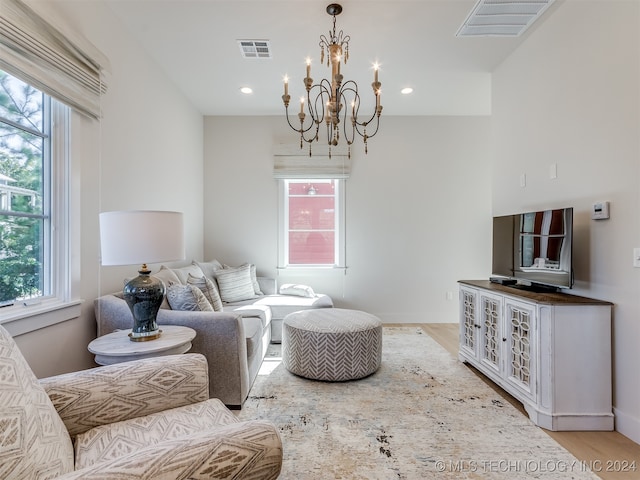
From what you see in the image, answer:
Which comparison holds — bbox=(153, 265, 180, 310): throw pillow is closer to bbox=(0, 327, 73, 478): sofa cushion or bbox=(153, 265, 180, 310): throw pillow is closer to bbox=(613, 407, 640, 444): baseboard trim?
bbox=(0, 327, 73, 478): sofa cushion

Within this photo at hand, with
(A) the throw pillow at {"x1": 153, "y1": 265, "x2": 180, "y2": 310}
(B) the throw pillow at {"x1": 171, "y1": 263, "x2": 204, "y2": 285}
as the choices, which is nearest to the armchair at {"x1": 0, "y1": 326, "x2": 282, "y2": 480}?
(A) the throw pillow at {"x1": 153, "y1": 265, "x2": 180, "y2": 310}

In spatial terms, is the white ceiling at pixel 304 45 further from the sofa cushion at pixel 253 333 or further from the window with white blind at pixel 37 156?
the sofa cushion at pixel 253 333

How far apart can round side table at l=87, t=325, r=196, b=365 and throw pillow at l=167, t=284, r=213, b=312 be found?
43 centimetres

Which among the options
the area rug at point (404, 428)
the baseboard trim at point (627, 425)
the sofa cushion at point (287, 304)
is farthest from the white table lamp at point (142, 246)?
the baseboard trim at point (627, 425)

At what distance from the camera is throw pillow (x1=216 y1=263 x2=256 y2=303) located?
350cm

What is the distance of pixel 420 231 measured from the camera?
168 inches

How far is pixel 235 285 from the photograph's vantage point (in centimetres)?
357

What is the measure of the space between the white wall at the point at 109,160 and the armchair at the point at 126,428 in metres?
0.76

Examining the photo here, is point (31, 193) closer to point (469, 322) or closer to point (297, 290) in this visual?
point (297, 290)

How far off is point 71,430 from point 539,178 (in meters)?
3.23

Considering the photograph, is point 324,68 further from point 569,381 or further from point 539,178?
point 569,381

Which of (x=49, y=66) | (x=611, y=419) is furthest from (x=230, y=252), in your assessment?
(x=611, y=419)

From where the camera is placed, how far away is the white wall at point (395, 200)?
4.26m

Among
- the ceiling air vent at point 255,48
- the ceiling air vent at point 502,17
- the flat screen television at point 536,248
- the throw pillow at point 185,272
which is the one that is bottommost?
the throw pillow at point 185,272
